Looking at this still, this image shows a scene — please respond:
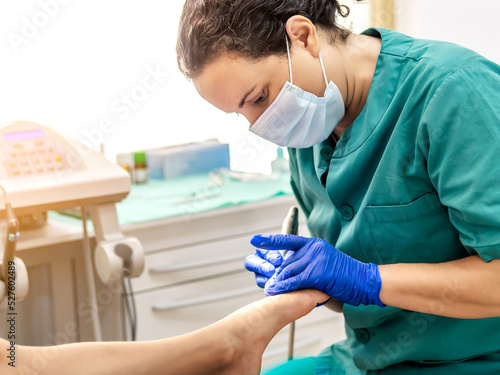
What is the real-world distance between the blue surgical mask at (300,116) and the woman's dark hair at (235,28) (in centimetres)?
6

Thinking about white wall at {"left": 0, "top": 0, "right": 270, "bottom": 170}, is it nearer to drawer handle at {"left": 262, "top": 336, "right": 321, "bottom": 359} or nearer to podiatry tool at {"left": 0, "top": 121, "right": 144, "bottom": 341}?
podiatry tool at {"left": 0, "top": 121, "right": 144, "bottom": 341}

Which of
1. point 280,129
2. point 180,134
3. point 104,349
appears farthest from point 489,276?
point 180,134

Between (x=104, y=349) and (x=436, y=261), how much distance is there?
0.69m

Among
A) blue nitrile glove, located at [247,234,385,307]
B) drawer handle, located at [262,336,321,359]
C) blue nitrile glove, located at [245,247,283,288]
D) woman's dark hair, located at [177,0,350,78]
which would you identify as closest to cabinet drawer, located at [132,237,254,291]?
drawer handle, located at [262,336,321,359]

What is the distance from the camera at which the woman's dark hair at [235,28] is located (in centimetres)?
107

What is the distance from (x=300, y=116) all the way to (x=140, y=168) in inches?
57.0

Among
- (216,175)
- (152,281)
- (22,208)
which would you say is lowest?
(152,281)

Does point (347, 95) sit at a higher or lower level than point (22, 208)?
higher

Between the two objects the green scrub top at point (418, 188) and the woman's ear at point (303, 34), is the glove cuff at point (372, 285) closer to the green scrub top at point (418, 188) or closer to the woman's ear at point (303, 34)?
the green scrub top at point (418, 188)

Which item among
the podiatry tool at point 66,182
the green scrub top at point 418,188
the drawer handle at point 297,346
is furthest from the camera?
the drawer handle at point 297,346

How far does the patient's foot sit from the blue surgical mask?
315 mm

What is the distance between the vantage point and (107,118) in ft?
7.87

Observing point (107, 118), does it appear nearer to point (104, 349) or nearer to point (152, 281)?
point (152, 281)

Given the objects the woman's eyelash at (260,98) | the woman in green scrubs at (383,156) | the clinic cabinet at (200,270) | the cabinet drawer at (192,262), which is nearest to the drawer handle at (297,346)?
the clinic cabinet at (200,270)
